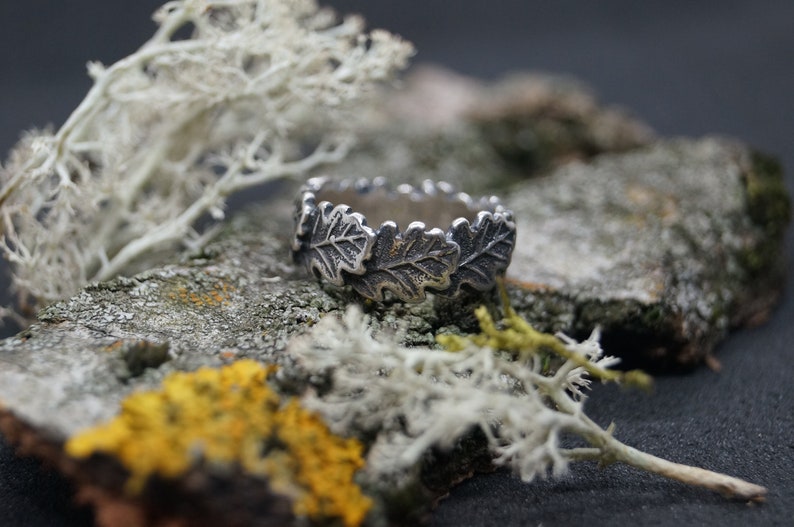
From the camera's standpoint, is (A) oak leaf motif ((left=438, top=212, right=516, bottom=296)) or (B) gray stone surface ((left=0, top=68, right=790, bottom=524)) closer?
(B) gray stone surface ((left=0, top=68, right=790, bottom=524))

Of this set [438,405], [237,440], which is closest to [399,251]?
[438,405]

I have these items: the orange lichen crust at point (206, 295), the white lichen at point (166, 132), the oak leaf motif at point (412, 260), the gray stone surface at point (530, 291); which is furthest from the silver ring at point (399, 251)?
the white lichen at point (166, 132)

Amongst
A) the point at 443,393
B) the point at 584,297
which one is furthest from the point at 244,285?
the point at 584,297

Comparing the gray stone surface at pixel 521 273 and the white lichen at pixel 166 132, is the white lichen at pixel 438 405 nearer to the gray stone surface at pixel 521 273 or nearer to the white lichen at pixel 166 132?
the gray stone surface at pixel 521 273

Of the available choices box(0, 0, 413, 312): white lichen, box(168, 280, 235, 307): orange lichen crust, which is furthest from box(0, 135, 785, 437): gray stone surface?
box(0, 0, 413, 312): white lichen

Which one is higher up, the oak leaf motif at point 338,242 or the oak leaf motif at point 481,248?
the oak leaf motif at point 338,242

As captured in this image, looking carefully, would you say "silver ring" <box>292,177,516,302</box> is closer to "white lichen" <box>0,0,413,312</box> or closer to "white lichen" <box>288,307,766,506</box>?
"white lichen" <box>288,307,766,506</box>

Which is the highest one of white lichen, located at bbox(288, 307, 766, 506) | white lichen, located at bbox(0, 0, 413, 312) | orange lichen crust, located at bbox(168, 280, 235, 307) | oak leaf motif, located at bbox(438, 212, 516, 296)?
white lichen, located at bbox(0, 0, 413, 312)
